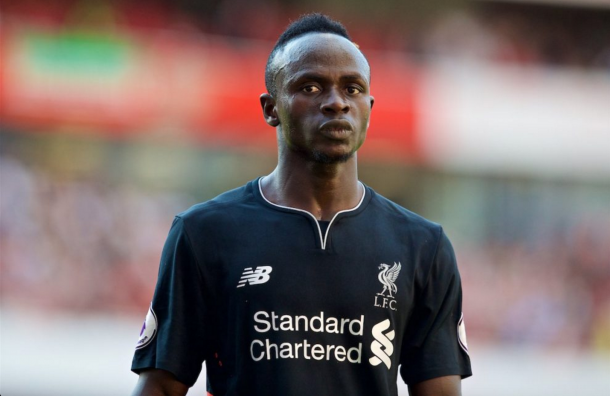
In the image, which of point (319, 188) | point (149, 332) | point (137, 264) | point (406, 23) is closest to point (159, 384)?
point (149, 332)

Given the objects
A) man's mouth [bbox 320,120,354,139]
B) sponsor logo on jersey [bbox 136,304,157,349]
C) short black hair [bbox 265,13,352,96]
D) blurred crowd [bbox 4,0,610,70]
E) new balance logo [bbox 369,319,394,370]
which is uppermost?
blurred crowd [bbox 4,0,610,70]

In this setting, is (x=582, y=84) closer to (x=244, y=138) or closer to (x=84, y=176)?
(x=244, y=138)

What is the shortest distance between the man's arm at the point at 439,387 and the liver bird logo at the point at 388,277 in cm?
33

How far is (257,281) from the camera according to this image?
342 cm

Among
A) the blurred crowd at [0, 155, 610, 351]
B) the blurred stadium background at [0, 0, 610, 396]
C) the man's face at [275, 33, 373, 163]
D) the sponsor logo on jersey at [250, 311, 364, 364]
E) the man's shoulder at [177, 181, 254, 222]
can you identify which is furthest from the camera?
the blurred stadium background at [0, 0, 610, 396]

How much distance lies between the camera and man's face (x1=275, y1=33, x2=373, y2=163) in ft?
11.3

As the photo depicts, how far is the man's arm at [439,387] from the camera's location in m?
3.51

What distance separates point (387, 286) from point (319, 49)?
79 centimetres

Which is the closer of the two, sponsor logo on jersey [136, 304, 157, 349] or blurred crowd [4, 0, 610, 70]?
sponsor logo on jersey [136, 304, 157, 349]

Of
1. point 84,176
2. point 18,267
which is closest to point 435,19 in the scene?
point 84,176

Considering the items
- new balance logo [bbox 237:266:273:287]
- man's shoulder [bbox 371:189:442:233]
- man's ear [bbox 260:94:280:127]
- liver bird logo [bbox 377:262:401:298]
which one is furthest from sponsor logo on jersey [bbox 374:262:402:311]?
man's ear [bbox 260:94:280:127]

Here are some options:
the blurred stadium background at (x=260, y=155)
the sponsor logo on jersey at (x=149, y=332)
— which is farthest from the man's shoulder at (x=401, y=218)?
the blurred stadium background at (x=260, y=155)

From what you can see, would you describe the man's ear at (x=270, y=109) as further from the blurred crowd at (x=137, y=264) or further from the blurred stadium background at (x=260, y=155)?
the blurred crowd at (x=137, y=264)

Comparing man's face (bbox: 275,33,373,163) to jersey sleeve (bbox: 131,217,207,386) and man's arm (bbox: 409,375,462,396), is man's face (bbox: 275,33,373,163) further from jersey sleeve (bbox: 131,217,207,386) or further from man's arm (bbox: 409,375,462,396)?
man's arm (bbox: 409,375,462,396)
